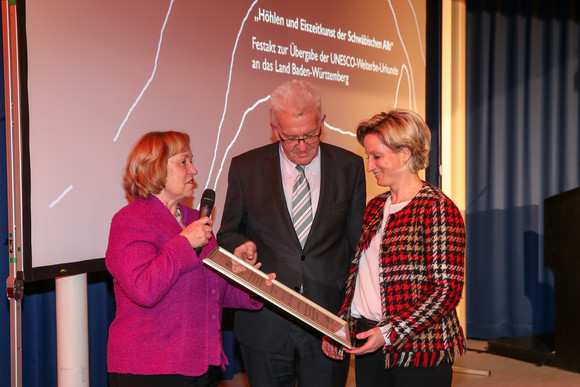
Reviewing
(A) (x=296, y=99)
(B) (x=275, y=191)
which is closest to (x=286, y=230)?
(B) (x=275, y=191)

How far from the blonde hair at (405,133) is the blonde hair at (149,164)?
2.23 feet

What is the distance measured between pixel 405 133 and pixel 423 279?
1.57 ft

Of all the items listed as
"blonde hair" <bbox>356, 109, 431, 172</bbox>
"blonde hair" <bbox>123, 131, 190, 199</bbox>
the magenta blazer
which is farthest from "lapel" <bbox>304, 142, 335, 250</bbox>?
"blonde hair" <bbox>123, 131, 190, 199</bbox>

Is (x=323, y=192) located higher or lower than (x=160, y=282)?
higher

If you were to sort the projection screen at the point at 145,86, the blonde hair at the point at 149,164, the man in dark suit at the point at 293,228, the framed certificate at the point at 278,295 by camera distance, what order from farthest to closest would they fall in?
1. the projection screen at the point at 145,86
2. the man in dark suit at the point at 293,228
3. the blonde hair at the point at 149,164
4. the framed certificate at the point at 278,295

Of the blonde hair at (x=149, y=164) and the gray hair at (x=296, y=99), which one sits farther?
the gray hair at (x=296, y=99)

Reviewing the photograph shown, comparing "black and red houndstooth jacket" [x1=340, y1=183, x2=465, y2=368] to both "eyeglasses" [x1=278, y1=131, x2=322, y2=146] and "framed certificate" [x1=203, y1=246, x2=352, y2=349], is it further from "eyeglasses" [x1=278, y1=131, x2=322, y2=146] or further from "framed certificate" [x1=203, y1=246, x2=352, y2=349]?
"eyeglasses" [x1=278, y1=131, x2=322, y2=146]

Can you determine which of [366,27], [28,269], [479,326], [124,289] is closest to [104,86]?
[28,269]

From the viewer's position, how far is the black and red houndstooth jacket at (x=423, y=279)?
199cm

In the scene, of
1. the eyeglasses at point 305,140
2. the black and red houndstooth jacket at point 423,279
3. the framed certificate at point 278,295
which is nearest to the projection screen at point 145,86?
the eyeglasses at point 305,140

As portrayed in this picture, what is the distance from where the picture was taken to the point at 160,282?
195 cm

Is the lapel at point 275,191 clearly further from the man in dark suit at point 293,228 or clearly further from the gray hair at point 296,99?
the gray hair at point 296,99

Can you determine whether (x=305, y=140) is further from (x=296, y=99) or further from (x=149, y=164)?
(x=149, y=164)

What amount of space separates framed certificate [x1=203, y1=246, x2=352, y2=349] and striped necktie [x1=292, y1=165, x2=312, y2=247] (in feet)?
1.48
